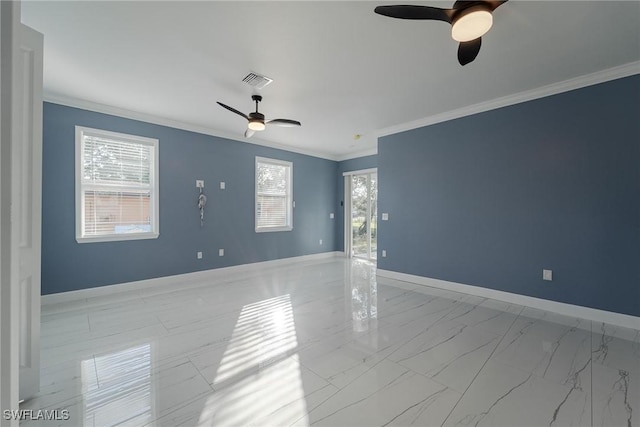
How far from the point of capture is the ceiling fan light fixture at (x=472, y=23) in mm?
1739

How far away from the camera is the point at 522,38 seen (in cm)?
242

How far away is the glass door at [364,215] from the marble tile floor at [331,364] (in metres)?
3.19

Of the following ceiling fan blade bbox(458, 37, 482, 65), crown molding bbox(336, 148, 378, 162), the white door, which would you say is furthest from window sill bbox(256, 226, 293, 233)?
ceiling fan blade bbox(458, 37, 482, 65)

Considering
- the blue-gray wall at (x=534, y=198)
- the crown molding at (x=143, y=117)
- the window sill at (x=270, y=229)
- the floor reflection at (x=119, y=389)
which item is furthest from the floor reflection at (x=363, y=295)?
the crown molding at (x=143, y=117)

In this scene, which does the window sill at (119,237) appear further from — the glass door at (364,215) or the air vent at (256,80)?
the glass door at (364,215)

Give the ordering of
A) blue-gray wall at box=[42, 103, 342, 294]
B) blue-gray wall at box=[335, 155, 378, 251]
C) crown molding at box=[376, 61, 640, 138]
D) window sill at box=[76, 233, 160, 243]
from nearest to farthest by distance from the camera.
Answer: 1. crown molding at box=[376, 61, 640, 138]
2. blue-gray wall at box=[42, 103, 342, 294]
3. window sill at box=[76, 233, 160, 243]
4. blue-gray wall at box=[335, 155, 378, 251]

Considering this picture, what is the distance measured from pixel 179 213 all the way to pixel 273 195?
2.03 metres

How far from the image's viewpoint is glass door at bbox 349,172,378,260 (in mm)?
6746

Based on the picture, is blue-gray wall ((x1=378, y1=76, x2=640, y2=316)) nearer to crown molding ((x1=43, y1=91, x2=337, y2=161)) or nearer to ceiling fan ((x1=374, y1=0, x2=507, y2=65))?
ceiling fan ((x1=374, y1=0, x2=507, y2=65))

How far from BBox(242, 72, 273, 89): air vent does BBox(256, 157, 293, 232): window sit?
2.63 metres

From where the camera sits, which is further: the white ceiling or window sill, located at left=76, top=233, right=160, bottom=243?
window sill, located at left=76, top=233, right=160, bottom=243

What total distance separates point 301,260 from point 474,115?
14.9ft

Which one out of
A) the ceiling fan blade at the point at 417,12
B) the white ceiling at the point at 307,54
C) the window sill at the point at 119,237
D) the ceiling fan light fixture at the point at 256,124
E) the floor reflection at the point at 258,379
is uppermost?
the white ceiling at the point at 307,54

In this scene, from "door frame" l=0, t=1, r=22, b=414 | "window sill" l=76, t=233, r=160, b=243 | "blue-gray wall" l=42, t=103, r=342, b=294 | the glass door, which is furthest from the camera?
the glass door
